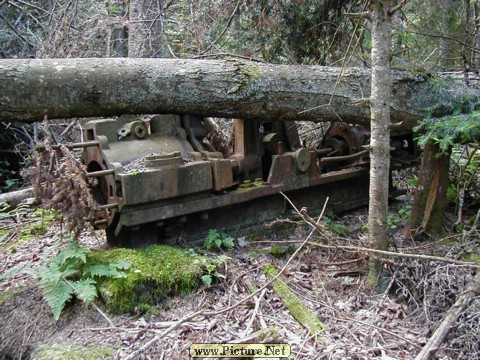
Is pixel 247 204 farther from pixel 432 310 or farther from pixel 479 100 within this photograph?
pixel 479 100

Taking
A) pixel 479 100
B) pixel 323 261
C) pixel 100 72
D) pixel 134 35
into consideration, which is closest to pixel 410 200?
pixel 479 100

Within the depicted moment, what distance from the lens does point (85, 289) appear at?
3443mm

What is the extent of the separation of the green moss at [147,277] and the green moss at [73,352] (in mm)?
408

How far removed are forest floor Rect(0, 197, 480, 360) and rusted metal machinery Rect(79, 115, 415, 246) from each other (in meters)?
0.58

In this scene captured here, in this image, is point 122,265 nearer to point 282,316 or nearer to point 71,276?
Result: point 71,276

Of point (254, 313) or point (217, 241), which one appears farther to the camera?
point (217, 241)

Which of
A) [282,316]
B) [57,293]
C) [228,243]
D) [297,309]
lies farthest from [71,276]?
[297,309]

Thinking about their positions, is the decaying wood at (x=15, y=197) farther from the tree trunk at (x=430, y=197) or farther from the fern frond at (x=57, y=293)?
the tree trunk at (x=430, y=197)

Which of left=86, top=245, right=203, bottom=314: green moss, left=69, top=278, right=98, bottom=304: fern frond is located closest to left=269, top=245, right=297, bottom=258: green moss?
left=86, top=245, right=203, bottom=314: green moss

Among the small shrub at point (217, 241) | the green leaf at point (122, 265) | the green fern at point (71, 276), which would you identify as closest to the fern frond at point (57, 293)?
the green fern at point (71, 276)

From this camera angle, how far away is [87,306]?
11.8 ft

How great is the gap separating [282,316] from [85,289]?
1509mm

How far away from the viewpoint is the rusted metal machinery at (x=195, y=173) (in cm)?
419

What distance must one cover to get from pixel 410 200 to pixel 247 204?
9.27ft
